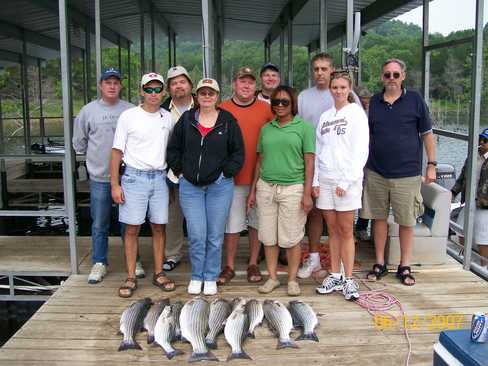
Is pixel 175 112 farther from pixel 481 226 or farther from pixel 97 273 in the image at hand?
pixel 481 226

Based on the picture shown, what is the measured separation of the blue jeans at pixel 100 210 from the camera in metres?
4.08

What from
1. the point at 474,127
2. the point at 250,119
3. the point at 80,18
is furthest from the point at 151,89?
the point at 80,18

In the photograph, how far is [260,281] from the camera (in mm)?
4184

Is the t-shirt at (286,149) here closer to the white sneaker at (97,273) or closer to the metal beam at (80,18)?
the white sneaker at (97,273)

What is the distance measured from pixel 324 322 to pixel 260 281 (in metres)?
0.80

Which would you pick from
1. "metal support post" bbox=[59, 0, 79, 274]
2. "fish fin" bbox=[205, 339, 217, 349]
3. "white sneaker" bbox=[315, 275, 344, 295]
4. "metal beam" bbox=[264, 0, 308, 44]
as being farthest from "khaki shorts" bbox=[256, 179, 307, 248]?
"metal beam" bbox=[264, 0, 308, 44]

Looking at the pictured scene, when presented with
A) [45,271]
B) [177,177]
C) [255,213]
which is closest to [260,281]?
[255,213]

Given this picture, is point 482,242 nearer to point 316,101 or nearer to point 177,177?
point 316,101

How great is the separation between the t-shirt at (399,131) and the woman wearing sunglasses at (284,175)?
589 millimetres

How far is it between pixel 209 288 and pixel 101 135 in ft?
4.51

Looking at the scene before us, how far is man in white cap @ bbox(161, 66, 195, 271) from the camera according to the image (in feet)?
12.8

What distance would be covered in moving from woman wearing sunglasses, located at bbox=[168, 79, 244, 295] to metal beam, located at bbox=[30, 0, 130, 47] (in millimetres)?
3268

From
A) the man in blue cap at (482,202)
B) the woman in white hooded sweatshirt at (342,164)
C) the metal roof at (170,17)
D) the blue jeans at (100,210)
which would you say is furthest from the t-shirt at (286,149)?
the metal roof at (170,17)

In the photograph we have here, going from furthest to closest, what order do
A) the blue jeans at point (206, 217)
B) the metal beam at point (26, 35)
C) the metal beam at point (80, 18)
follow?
the metal beam at point (26, 35)
the metal beam at point (80, 18)
the blue jeans at point (206, 217)
